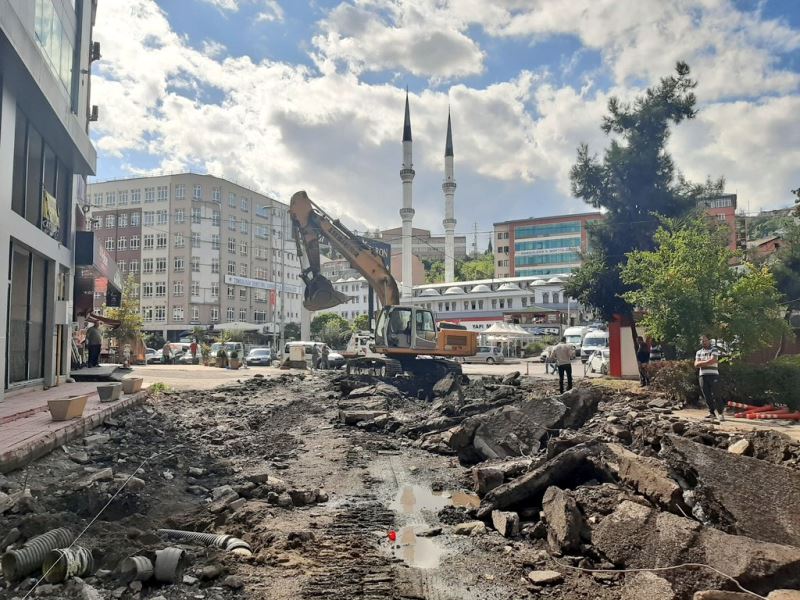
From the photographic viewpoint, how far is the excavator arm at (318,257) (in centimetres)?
1978

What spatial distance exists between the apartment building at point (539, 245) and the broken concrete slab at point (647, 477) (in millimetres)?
81721

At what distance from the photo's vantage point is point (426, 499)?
7.75 metres

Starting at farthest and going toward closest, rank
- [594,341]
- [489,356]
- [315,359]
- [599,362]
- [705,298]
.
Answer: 1. [489,356]
2. [594,341]
3. [315,359]
4. [599,362]
5. [705,298]

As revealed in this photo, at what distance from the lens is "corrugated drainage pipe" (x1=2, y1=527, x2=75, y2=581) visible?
4105mm

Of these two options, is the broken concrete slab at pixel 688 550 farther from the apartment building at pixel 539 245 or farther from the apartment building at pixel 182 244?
the apartment building at pixel 539 245

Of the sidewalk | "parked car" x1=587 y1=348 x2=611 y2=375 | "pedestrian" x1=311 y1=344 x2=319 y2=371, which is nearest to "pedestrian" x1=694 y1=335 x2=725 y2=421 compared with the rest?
the sidewalk

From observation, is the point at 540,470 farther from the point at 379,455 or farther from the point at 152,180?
the point at 152,180

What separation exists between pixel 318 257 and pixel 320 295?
144 centimetres

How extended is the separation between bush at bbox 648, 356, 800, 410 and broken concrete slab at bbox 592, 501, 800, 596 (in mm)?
8459

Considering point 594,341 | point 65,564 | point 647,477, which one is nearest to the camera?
point 65,564

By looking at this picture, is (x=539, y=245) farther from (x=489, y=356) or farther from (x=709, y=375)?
(x=709, y=375)

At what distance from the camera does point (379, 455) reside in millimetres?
10531

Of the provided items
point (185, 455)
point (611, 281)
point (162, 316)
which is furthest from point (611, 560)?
point (162, 316)

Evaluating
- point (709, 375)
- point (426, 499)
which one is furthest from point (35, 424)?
point (709, 375)
